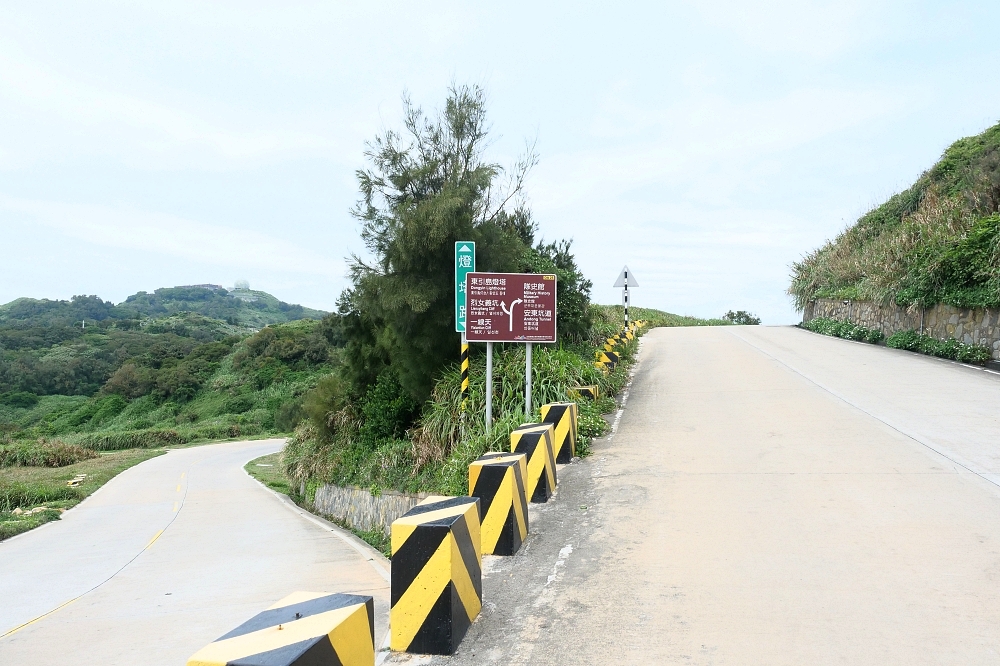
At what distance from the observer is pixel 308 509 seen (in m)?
19.3

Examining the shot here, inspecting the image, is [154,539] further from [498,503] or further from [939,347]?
[939,347]

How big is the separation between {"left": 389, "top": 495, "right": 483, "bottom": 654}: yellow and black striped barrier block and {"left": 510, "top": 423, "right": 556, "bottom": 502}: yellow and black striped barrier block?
9.94ft

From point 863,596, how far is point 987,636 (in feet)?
2.41

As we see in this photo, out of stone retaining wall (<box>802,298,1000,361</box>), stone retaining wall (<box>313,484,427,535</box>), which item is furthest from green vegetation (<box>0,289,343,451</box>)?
stone retaining wall (<box>802,298,1000,361</box>)

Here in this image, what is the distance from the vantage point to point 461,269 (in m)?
11.0

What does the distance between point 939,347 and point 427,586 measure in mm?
17190

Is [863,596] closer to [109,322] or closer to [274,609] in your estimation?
[274,609]

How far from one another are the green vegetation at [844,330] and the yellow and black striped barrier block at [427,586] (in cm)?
2049

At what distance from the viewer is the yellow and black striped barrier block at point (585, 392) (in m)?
11.9

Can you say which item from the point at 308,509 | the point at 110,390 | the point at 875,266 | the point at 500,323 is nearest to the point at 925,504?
the point at 500,323

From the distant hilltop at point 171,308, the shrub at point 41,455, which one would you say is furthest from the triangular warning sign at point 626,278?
the distant hilltop at point 171,308

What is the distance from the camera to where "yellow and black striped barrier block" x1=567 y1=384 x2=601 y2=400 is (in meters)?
11.9

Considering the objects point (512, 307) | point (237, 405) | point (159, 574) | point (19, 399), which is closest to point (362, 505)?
point (159, 574)

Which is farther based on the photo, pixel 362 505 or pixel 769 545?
pixel 362 505
